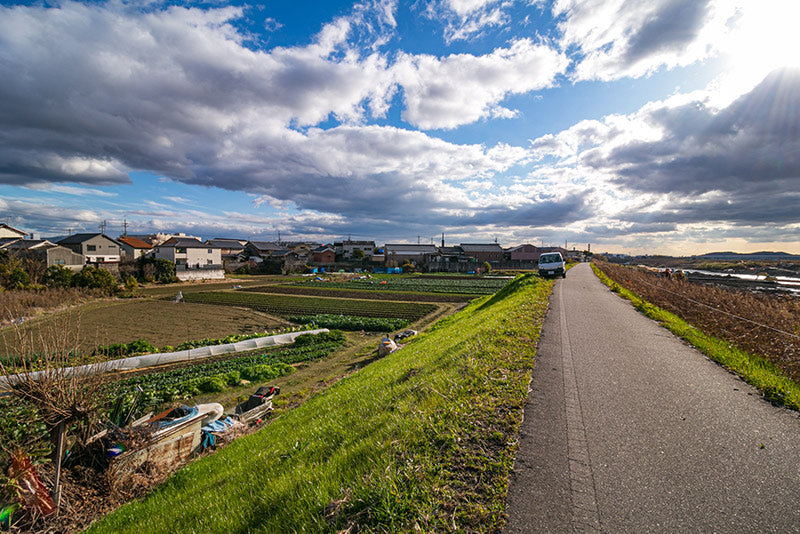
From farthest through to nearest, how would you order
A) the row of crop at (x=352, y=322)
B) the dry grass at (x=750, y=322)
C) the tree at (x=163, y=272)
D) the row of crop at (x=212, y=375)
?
the tree at (x=163, y=272) → the row of crop at (x=352, y=322) → the row of crop at (x=212, y=375) → the dry grass at (x=750, y=322)

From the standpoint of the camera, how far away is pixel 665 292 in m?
18.0

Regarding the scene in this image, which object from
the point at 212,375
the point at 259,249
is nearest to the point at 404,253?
the point at 259,249

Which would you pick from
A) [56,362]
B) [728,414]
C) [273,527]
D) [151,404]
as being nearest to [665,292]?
[728,414]

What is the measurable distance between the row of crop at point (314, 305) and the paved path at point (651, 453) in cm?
2471

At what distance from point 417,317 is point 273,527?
28.4 metres

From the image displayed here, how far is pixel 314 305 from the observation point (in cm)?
3784

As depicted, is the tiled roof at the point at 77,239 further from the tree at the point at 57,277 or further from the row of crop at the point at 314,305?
the row of crop at the point at 314,305

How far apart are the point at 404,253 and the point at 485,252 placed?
29.3m

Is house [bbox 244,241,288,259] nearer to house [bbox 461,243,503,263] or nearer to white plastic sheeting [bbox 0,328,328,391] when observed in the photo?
house [bbox 461,243,503,263]

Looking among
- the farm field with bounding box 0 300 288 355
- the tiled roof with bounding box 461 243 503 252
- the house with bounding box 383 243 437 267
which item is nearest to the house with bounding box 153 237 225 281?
the farm field with bounding box 0 300 288 355

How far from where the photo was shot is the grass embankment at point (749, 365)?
5.80 m

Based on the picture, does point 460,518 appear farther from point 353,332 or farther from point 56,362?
point 353,332

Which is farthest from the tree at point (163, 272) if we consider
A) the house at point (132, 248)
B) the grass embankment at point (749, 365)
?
the grass embankment at point (749, 365)

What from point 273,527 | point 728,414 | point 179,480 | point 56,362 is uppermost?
point 56,362
